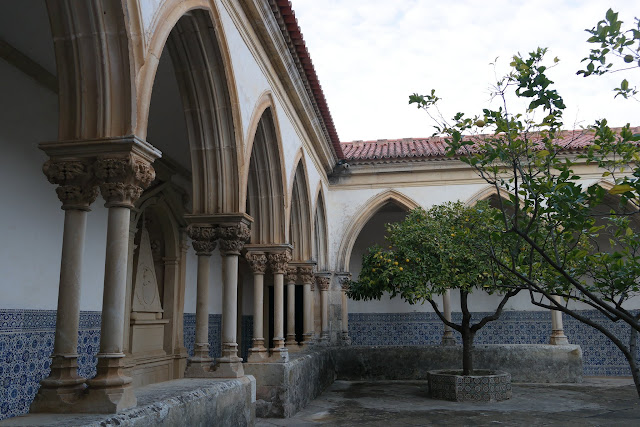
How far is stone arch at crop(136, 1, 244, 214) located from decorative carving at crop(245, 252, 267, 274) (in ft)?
7.76

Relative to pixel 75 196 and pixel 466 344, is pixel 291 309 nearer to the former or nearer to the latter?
pixel 466 344

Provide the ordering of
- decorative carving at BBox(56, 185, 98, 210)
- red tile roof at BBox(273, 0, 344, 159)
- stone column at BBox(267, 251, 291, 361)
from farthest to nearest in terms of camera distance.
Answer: stone column at BBox(267, 251, 291, 361) < red tile roof at BBox(273, 0, 344, 159) < decorative carving at BBox(56, 185, 98, 210)

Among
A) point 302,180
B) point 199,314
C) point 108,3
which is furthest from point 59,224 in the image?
point 302,180

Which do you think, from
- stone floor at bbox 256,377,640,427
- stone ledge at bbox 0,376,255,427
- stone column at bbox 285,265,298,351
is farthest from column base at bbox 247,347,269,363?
stone column at bbox 285,265,298,351

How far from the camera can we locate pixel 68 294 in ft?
12.3

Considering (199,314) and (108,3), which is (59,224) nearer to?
(199,314)

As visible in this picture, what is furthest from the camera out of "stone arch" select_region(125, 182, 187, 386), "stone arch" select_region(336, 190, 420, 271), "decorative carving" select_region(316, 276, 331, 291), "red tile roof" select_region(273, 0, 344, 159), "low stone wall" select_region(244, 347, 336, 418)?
"stone arch" select_region(336, 190, 420, 271)

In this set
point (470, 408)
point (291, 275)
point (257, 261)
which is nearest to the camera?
point (257, 261)

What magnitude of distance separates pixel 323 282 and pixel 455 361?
3.40 m

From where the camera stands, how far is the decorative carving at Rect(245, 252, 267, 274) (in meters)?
8.66

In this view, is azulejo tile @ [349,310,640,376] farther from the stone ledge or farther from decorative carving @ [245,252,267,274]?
the stone ledge

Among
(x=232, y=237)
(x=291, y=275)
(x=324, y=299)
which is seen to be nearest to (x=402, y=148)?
(x=324, y=299)

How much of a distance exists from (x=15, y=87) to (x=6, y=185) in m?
1.06

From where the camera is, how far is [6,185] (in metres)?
5.99
